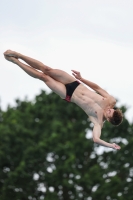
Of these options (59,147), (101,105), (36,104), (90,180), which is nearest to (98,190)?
(90,180)

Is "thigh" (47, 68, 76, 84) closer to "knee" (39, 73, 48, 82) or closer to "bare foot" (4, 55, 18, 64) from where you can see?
"knee" (39, 73, 48, 82)

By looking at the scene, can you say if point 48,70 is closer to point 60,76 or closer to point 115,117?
point 60,76

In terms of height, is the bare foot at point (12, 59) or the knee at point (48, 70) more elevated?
the bare foot at point (12, 59)

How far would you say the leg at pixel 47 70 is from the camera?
1961 cm

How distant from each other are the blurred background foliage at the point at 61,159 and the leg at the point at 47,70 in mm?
25993

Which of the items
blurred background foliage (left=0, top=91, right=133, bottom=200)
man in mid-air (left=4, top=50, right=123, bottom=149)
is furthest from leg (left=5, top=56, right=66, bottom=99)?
blurred background foliage (left=0, top=91, right=133, bottom=200)

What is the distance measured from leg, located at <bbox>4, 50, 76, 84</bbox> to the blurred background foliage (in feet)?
85.3

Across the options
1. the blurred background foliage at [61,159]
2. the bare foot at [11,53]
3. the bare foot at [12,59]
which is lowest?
the bare foot at [12,59]

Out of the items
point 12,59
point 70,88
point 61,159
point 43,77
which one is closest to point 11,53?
point 12,59

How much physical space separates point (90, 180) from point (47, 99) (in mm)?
8756

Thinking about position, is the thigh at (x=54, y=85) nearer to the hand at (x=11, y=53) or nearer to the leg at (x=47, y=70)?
the leg at (x=47, y=70)

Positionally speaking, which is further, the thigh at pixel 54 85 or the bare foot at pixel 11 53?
the bare foot at pixel 11 53

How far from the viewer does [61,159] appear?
4762cm

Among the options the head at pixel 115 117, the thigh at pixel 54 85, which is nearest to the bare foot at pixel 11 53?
the thigh at pixel 54 85
